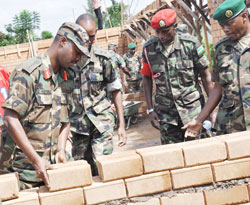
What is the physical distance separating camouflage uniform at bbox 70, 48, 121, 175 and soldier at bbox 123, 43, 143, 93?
815 centimetres

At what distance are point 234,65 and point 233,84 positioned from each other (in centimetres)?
14

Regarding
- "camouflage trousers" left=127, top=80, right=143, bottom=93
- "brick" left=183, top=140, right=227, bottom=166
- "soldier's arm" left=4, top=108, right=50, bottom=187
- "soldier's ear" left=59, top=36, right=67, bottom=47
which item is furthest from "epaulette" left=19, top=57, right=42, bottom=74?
"camouflage trousers" left=127, top=80, right=143, bottom=93

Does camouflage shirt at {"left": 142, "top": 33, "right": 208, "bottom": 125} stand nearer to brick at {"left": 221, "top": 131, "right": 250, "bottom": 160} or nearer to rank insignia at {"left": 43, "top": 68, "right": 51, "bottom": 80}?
brick at {"left": 221, "top": 131, "right": 250, "bottom": 160}

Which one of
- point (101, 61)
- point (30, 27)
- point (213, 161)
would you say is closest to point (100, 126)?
point (101, 61)

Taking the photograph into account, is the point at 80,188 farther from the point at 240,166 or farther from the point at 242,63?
the point at 242,63

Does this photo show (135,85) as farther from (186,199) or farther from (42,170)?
(42,170)

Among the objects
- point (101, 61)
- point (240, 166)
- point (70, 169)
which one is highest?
point (101, 61)

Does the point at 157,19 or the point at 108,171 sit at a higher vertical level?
the point at 157,19

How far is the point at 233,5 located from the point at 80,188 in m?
1.72

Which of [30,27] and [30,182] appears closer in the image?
[30,182]

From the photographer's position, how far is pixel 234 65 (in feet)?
9.40

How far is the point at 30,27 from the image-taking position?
33750 millimetres

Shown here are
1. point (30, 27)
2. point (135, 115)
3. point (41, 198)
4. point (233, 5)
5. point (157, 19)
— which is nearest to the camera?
point (41, 198)

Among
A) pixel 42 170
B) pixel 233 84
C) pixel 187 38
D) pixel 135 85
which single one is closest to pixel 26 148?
pixel 42 170
